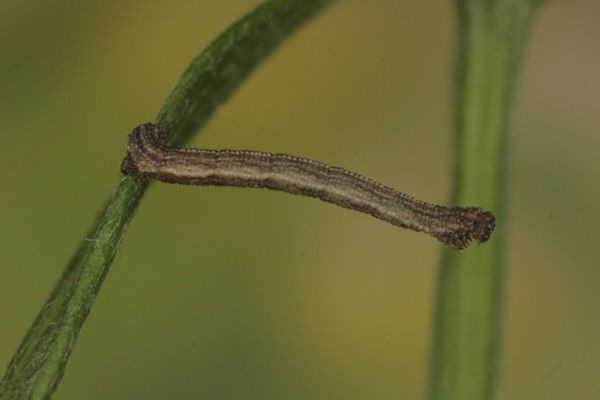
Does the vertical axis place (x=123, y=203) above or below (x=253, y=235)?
below

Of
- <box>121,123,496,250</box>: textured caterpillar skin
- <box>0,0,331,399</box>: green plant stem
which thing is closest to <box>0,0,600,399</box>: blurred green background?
<box>121,123,496,250</box>: textured caterpillar skin

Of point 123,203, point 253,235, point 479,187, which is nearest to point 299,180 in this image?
point 479,187

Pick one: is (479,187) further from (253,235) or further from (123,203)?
(253,235)

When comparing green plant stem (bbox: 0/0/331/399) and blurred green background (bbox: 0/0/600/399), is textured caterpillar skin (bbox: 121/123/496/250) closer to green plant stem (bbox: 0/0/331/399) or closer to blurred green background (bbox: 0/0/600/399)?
green plant stem (bbox: 0/0/331/399)

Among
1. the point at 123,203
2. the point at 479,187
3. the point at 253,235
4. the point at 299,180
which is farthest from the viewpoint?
the point at 253,235

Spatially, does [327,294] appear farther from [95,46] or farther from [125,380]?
[95,46]

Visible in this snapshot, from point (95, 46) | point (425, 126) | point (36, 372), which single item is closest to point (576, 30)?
point (425, 126)

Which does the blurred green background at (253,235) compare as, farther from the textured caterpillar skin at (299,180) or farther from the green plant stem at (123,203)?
the green plant stem at (123,203)
